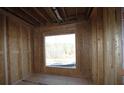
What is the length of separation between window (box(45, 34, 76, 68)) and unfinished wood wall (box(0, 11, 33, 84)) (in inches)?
35.8

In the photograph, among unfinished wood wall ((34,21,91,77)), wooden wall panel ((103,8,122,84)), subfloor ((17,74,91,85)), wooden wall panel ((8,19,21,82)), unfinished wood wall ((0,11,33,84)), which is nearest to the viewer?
wooden wall panel ((103,8,122,84))

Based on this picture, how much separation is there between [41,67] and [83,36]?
257cm

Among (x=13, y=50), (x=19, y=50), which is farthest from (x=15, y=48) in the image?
(x=19, y=50)

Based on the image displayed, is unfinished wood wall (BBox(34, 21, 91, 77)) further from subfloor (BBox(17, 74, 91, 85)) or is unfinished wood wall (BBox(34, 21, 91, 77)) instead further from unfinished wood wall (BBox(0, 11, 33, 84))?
unfinished wood wall (BBox(0, 11, 33, 84))

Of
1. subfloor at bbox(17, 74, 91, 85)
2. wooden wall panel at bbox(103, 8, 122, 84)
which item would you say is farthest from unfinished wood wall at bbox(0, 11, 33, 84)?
wooden wall panel at bbox(103, 8, 122, 84)

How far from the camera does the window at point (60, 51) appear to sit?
182 inches

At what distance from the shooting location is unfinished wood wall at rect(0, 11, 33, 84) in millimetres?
3088

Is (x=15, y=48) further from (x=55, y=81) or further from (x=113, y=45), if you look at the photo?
(x=113, y=45)

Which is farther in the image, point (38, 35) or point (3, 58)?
point (38, 35)

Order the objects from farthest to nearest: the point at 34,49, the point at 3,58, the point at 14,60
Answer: the point at 34,49 < the point at 14,60 < the point at 3,58

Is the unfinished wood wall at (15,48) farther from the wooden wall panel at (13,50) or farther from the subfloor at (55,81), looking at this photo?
the subfloor at (55,81)
